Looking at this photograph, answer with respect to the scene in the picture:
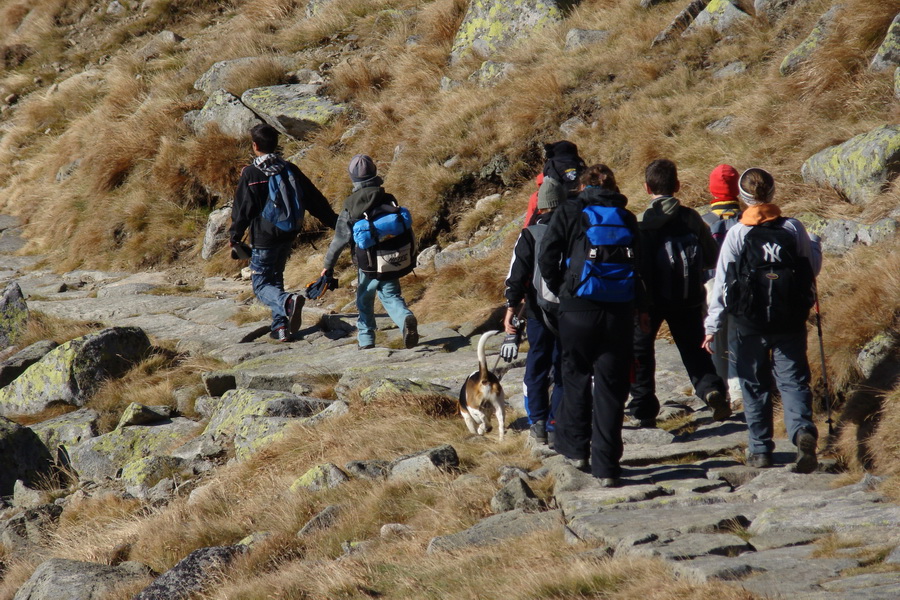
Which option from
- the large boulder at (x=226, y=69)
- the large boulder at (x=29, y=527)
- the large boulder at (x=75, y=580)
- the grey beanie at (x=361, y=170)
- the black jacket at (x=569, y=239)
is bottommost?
the large boulder at (x=29, y=527)

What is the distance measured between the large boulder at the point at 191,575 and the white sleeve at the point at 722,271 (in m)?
3.19

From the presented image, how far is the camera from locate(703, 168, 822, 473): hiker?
4930 millimetres

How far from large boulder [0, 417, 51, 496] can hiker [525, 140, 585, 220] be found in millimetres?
5941

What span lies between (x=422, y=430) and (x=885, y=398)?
10.8 ft

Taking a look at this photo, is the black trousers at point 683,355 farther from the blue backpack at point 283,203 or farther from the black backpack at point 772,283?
the blue backpack at point 283,203

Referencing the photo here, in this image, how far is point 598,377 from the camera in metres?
5.00

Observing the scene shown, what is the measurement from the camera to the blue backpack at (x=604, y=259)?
4.82m

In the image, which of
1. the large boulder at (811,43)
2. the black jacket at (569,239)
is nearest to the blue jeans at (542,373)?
the black jacket at (569,239)

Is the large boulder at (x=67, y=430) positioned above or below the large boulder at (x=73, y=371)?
below

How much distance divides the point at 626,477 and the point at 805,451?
104 cm

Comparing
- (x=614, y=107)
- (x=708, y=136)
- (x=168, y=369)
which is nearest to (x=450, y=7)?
(x=614, y=107)

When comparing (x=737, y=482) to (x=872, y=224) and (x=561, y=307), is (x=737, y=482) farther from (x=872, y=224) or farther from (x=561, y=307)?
(x=872, y=224)

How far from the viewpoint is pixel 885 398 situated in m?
5.37

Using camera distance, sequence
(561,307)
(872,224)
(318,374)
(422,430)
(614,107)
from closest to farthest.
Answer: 1. (561,307)
2. (422,430)
3. (872,224)
4. (318,374)
5. (614,107)
